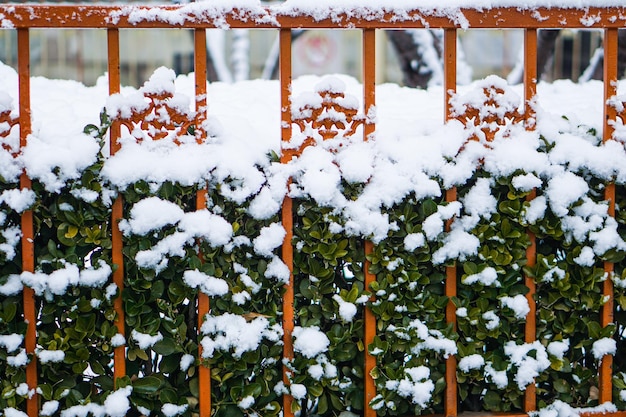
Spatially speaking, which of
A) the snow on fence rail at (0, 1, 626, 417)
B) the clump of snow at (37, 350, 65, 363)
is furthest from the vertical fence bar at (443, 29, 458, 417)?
the clump of snow at (37, 350, 65, 363)

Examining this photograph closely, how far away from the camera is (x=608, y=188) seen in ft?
7.07

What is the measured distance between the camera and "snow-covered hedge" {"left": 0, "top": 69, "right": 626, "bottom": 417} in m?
1.93

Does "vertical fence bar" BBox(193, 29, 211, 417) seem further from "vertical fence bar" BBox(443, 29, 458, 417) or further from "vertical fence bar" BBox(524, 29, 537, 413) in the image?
"vertical fence bar" BBox(524, 29, 537, 413)

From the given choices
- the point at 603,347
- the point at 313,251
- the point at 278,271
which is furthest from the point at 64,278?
the point at 603,347

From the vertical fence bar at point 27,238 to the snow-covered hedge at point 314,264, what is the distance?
27 millimetres

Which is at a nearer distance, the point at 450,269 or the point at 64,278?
the point at 64,278

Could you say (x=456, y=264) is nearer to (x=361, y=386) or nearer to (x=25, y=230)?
(x=361, y=386)

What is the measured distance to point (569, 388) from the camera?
220 centimetres

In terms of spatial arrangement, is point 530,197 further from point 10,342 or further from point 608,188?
point 10,342

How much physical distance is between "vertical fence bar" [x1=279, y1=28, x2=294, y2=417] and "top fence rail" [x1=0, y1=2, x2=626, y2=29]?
→ 8 cm

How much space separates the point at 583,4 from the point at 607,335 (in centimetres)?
106

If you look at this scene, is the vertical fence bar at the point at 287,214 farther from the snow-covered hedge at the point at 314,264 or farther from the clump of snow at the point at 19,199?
the clump of snow at the point at 19,199

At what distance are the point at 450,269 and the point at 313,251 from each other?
442mm

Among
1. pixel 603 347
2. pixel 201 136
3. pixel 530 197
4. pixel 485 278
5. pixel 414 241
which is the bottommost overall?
pixel 603 347
